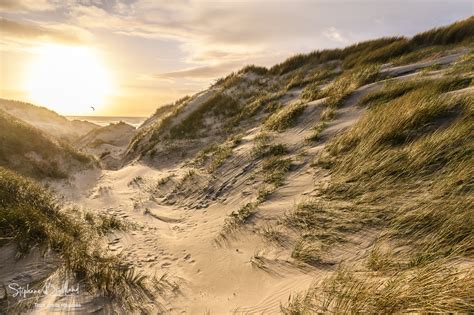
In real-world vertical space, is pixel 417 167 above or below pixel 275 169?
above

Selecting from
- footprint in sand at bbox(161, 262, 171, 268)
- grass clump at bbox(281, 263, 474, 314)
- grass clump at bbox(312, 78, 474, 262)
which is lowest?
footprint in sand at bbox(161, 262, 171, 268)

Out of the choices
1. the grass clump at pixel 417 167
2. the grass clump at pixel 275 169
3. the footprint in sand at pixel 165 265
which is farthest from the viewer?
the grass clump at pixel 275 169

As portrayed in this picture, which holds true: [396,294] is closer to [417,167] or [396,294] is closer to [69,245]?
[417,167]

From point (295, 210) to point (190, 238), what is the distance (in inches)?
105

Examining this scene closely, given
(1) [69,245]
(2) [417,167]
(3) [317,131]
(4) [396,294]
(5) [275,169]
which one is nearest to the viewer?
(4) [396,294]

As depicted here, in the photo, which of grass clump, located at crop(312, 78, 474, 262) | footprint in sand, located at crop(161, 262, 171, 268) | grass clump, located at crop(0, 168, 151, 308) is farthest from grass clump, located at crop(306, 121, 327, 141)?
grass clump, located at crop(0, 168, 151, 308)

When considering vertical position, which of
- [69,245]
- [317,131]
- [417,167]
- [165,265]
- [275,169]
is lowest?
[165,265]

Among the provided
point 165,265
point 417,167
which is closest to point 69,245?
point 165,265

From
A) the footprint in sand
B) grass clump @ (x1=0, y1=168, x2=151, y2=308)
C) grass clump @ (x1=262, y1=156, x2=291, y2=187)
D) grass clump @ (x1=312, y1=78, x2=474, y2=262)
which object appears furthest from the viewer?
grass clump @ (x1=262, y1=156, x2=291, y2=187)

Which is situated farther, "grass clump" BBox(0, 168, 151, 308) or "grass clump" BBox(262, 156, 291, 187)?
"grass clump" BBox(262, 156, 291, 187)

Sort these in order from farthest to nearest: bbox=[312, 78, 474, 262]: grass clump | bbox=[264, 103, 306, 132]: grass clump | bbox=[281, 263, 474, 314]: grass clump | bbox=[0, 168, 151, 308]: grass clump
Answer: bbox=[264, 103, 306, 132]: grass clump, bbox=[0, 168, 151, 308]: grass clump, bbox=[312, 78, 474, 262]: grass clump, bbox=[281, 263, 474, 314]: grass clump

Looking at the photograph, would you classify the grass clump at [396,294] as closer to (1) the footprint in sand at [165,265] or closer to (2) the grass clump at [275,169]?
(1) the footprint in sand at [165,265]

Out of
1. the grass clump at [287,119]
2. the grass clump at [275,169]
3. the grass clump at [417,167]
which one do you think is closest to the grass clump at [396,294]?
the grass clump at [417,167]

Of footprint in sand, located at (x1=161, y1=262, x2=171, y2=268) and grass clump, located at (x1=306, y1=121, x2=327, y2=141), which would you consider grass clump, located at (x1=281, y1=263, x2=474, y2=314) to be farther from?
grass clump, located at (x1=306, y1=121, x2=327, y2=141)
